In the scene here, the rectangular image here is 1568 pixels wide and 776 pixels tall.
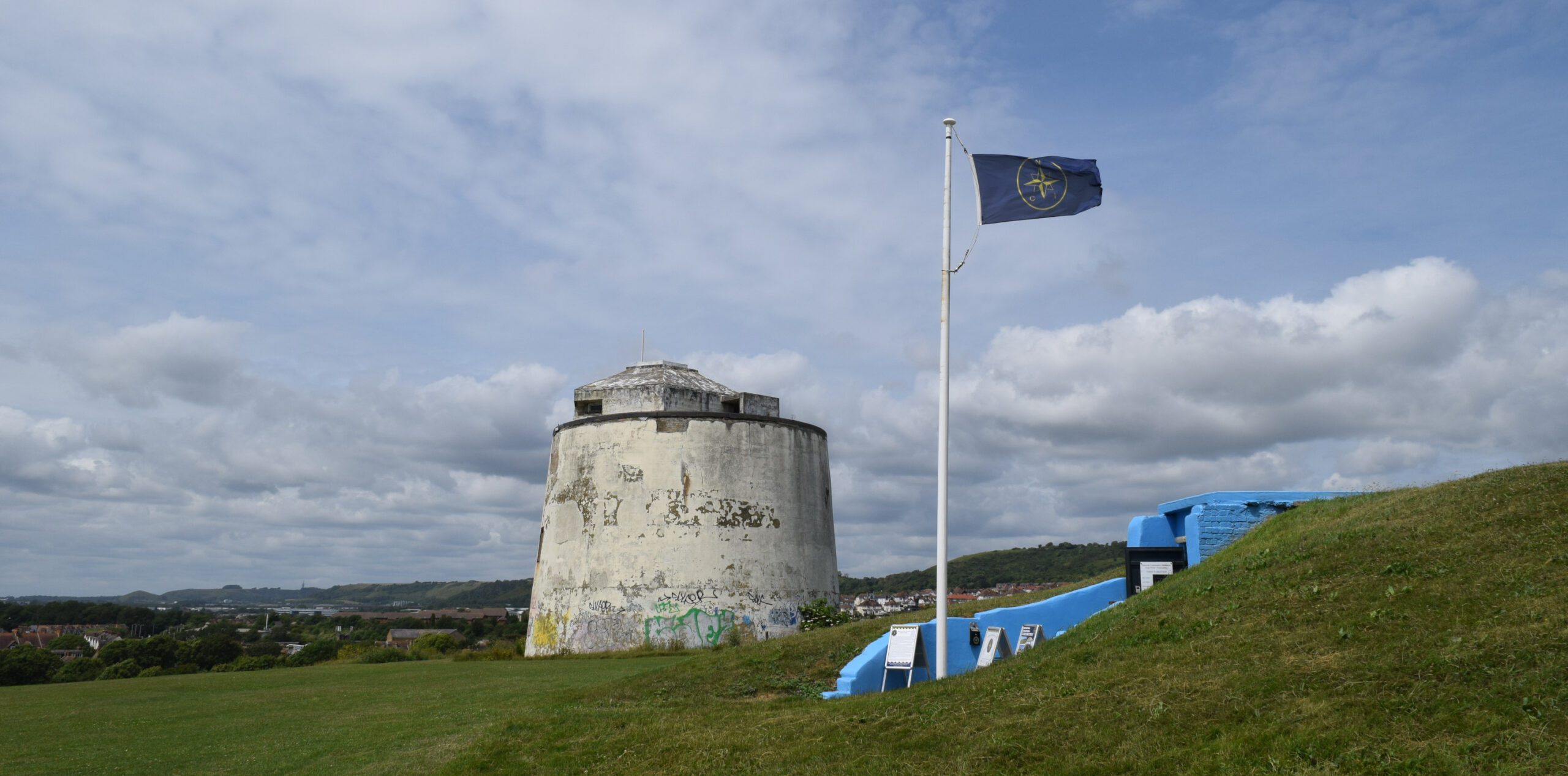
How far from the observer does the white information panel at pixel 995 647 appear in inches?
625

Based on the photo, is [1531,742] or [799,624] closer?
[1531,742]

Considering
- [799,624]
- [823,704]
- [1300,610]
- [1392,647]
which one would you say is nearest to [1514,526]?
[1300,610]

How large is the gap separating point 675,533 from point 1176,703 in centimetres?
2055

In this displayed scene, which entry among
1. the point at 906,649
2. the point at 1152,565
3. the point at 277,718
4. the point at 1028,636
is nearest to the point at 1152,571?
the point at 1152,565

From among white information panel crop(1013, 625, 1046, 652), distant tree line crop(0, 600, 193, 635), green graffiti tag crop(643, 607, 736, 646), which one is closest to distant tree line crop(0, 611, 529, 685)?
green graffiti tag crop(643, 607, 736, 646)

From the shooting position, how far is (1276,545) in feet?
48.2

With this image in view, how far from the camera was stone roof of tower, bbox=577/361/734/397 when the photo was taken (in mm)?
32688

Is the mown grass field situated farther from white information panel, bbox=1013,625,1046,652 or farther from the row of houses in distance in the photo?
the row of houses in distance

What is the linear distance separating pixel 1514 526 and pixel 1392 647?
4008 mm

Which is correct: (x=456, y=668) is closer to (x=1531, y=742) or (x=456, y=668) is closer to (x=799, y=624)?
(x=799, y=624)

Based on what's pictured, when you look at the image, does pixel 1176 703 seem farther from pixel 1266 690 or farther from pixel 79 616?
pixel 79 616

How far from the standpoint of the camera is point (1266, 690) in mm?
9078

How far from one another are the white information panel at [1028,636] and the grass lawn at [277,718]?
735 centimetres

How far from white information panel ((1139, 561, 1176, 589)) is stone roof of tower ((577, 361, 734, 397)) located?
1685 centimetres
